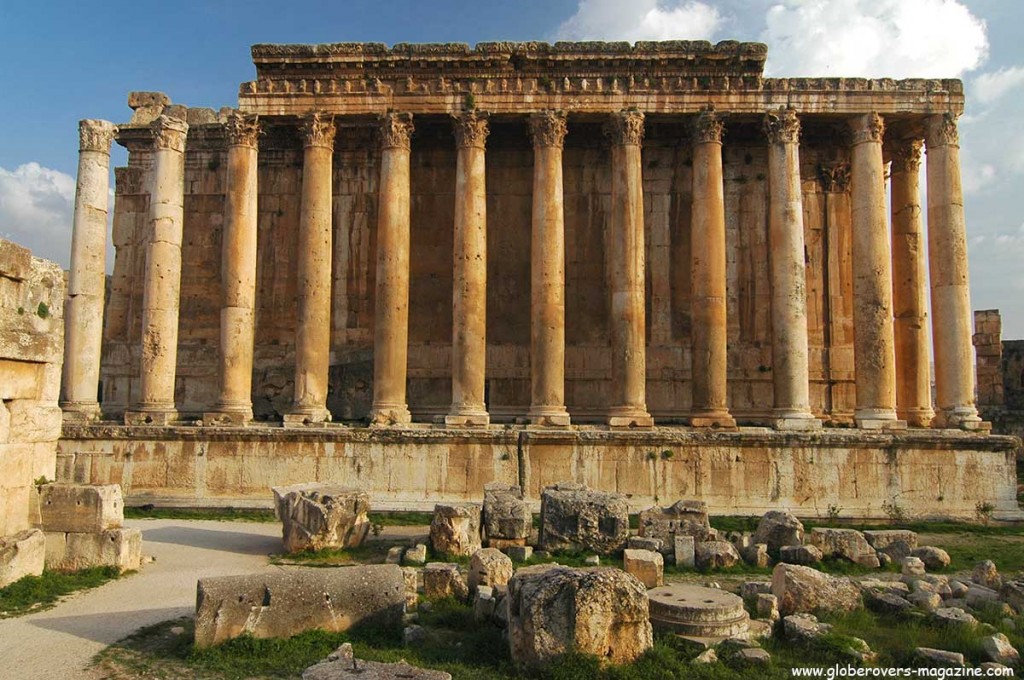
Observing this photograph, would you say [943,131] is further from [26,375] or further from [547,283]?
[26,375]

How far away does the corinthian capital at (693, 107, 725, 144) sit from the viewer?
19312mm

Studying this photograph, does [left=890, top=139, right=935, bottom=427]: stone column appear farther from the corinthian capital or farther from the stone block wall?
the stone block wall

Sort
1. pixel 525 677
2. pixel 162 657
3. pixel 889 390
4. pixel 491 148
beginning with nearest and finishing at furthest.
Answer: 1. pixel 525 677
2. pixel 162 657
3. pixel 889 390
4. pixel 491 148

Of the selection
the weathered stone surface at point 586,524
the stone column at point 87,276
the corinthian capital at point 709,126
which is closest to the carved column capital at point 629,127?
the corinthian capital at point 709,126

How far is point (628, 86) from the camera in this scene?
19500 mm

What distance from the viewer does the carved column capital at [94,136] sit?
20266 mm

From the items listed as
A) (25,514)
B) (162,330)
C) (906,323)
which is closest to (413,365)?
(162,330)

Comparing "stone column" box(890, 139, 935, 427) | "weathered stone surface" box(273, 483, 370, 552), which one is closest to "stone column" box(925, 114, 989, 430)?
"stone column" box(890, 139, 935, 427)

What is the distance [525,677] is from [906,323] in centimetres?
1719

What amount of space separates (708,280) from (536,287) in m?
4.24

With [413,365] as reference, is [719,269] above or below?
above

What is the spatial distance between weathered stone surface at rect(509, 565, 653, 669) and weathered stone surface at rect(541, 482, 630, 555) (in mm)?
5111

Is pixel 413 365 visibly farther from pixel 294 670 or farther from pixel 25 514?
pixel 294 670

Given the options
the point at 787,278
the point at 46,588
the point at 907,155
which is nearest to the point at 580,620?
the point at 46,588
